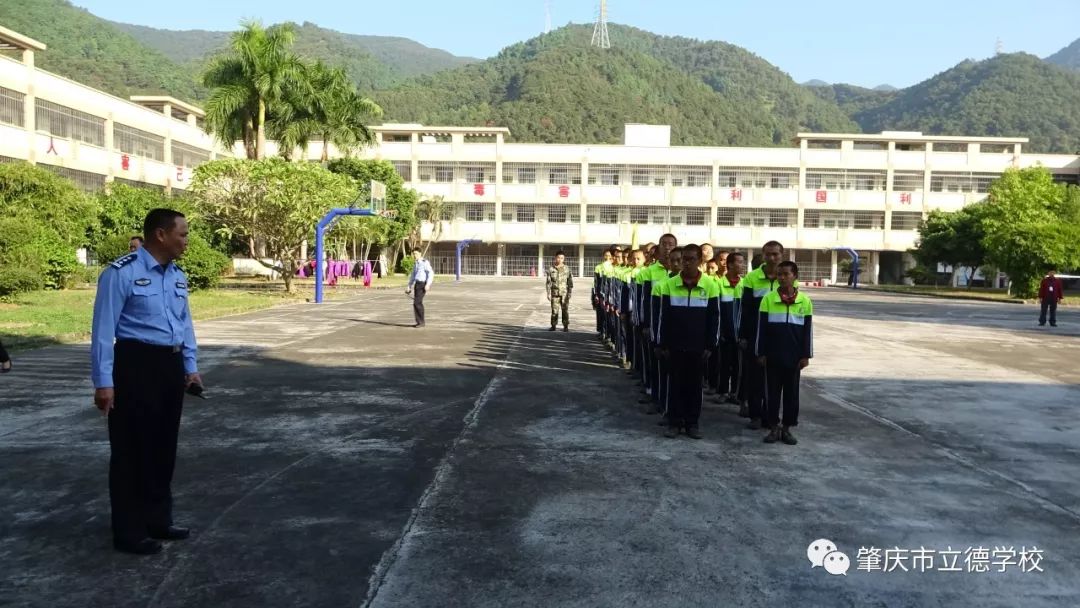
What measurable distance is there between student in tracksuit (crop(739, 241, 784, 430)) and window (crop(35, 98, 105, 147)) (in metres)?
42.4

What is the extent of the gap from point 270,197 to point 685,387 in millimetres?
23250

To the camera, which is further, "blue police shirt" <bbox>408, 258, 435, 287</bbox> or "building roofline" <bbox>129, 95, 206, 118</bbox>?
"building roofline" <bbox>129, 95, 206, 118</bbox>

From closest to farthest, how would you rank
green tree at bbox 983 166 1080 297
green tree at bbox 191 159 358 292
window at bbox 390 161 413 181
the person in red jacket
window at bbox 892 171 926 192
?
the person in red jacket < green tree at bbox 191 159 358 292 < green tree at bbox 983 166 1080 297 < window at bbox 892 171 926 192 < window at bbox 390 161 413 181

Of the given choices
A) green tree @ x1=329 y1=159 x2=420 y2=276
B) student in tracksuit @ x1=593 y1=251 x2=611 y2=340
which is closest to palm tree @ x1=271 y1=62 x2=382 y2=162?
green tree @ x1=329 y1=159 x2=420 y2=276

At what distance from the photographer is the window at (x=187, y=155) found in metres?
55.0

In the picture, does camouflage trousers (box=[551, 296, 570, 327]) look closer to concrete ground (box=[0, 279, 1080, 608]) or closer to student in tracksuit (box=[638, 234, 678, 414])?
concrete ground (box=[0, 279, 1080, 608])

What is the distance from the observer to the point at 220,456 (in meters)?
6.65

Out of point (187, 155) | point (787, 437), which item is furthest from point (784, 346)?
point (187, 155)

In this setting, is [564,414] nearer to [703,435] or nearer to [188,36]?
[703,435]

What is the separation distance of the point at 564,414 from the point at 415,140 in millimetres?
62944

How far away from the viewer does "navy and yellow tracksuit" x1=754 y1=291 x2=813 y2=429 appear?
292 inches

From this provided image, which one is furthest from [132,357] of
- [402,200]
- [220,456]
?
[402,200]

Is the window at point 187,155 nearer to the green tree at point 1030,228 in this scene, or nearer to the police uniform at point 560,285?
the police uniform at point 560,285

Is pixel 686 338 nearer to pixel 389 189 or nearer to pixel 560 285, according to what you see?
pixel 560 285
